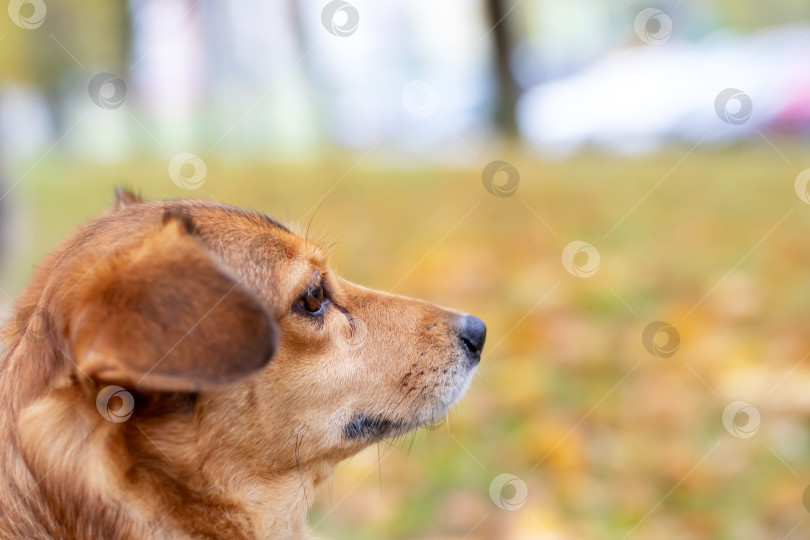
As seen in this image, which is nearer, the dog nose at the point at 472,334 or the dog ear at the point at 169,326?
the dog ear at the point at 169,326

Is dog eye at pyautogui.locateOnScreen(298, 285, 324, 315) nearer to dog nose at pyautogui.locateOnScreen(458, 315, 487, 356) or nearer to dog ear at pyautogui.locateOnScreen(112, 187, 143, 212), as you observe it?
dog nose at pyautogui.locateOnScreen(458, 315, 487, 356)

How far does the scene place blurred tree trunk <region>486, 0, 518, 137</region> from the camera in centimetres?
1319

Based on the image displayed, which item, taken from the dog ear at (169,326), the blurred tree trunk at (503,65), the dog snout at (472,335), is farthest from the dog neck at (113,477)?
the blurred tree trunk at (503,65)

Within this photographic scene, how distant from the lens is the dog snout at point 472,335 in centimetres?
319

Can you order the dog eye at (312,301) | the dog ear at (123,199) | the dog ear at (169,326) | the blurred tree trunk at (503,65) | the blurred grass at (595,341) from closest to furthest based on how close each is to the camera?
the dog ear at (169,326) < the dog eye at (312,301) < the dog ear at (123,199) < the blurred grass at (595,341) < the blurred tree trunk at (503,65)

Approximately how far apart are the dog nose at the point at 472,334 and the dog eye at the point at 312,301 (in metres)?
0.60

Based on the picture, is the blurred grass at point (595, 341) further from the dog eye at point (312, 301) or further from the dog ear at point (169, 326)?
the dog ear at point (169, 326)

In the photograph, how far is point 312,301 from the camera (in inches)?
115

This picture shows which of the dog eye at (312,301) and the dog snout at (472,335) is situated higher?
the dog eye at (312,301)

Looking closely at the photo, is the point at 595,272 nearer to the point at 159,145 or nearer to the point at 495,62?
the point at 495,62

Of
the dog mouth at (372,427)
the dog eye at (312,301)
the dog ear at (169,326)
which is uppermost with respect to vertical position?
the dog ear at (169,326)

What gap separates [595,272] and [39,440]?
5395 mm

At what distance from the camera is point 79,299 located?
2.24 metres

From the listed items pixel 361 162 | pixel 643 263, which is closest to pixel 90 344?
pixel 643 263
